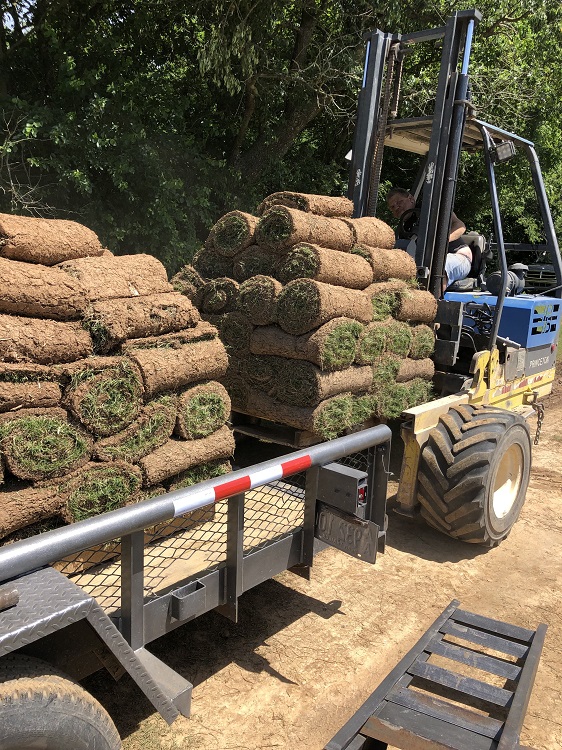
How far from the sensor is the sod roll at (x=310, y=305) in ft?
14.1

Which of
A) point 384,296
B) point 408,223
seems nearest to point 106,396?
point 384,296

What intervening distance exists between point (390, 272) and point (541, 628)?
2.79 m

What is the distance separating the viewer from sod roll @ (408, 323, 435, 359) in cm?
534

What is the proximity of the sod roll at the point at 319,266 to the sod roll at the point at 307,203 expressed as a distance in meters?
0.41

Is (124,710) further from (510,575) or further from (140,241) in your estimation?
(140,241)

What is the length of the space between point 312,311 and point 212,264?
118 centimetres

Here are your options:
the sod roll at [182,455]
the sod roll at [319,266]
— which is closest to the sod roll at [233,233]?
the sod roll at [319,266]

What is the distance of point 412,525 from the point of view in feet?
18.3

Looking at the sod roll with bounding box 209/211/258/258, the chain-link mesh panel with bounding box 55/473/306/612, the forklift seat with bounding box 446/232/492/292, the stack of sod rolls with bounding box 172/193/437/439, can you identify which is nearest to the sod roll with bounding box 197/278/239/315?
the stack of sod rolls with bounding box 172/193/437/439

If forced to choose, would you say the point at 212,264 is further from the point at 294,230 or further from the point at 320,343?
the point at 320,343

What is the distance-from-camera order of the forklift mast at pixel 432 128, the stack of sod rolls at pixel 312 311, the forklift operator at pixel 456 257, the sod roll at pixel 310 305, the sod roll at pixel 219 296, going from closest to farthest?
the sod roll at pixel 310 305 < the stack of sod rolls at pixel 312 311 < the sod roll at pixel 219 296 < the forklift mast at pixel 432 128 < the forklift operator at pixel 456 257

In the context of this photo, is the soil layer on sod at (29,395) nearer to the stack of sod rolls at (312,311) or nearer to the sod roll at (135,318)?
the sod roll at (135,318)

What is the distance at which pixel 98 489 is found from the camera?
302cm

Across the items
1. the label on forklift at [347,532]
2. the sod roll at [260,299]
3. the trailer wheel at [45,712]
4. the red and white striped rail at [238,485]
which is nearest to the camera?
the trailer wheel at [45,712]
